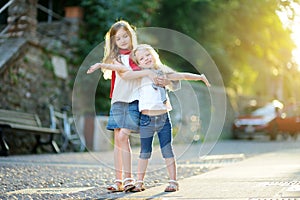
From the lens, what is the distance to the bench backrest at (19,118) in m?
9.86

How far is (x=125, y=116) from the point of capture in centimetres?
517

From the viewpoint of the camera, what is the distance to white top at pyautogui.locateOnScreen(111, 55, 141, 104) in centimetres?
516

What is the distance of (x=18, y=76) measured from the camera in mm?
11008

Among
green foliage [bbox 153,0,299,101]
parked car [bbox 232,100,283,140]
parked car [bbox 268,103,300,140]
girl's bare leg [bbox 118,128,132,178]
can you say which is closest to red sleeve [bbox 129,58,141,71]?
girl's bare leg [bbox 118,128,132,178]

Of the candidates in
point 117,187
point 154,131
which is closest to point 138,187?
point 117,187

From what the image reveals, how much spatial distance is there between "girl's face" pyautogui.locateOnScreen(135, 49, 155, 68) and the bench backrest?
5.12 m

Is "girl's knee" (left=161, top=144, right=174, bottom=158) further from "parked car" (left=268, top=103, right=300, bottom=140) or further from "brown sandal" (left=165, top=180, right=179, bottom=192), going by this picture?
"parked car" (left=268, top=103, right=300, bottom=140)

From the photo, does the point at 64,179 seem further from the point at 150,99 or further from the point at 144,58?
the point at 144,58

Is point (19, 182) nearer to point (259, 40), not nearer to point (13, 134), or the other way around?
point (13, 134)

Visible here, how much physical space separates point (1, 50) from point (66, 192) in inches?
250

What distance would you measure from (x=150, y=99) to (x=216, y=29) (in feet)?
42.0

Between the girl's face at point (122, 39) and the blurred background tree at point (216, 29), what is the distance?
6588 mm

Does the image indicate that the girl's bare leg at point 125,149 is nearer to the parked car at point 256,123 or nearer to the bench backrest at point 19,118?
the bench backrest at point 19,118

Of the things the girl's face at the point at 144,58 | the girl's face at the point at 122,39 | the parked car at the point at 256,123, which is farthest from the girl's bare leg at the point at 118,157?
the parked car at the point at 256,123
